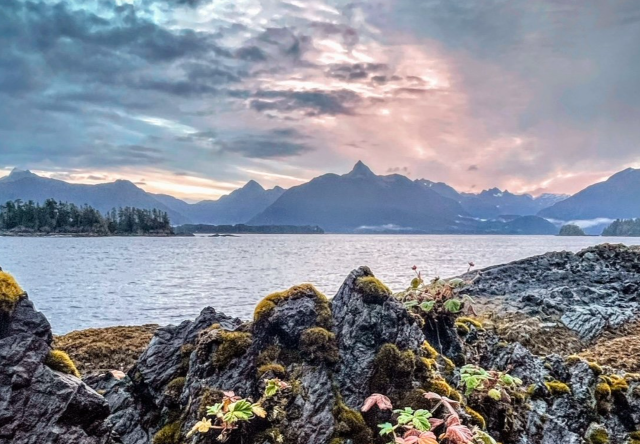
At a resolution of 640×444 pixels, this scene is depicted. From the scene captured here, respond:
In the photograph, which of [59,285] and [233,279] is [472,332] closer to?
[233,279]

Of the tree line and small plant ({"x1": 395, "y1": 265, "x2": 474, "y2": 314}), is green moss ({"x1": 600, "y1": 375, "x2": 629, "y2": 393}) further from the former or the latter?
the tree line

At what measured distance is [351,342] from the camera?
7316 mm

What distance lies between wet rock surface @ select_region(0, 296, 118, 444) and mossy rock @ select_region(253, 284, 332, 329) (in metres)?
2.89

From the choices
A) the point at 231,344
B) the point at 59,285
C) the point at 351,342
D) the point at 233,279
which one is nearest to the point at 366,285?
the point at 351,342

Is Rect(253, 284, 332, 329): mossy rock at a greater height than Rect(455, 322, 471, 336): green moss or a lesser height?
greater

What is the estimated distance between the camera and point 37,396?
17.2 ft

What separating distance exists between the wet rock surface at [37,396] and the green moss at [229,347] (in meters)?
1.87

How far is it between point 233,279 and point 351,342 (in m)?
42.4

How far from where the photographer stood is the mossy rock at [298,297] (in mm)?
7566

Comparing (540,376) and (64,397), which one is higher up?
(64,397)

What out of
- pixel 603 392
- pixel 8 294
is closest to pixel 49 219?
pixel 8 294

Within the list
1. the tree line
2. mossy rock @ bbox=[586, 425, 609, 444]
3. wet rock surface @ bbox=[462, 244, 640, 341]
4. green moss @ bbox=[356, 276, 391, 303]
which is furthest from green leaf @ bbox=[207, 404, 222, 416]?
the tree line

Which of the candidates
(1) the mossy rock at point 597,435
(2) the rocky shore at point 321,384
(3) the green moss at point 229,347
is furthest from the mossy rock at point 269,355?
(1) the mossy rock at point 597,435

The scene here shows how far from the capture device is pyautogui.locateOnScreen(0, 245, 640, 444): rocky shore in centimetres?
537
